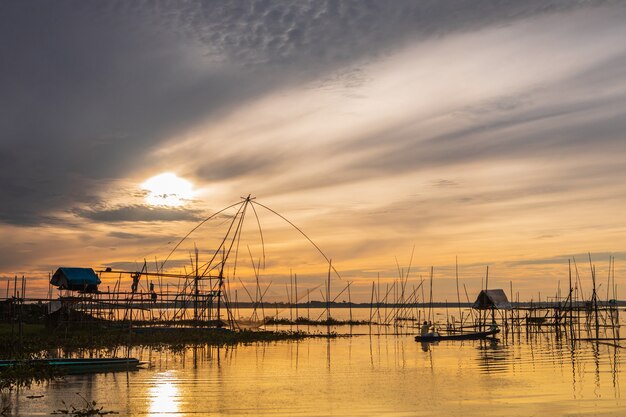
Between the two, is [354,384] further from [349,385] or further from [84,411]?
[84,411]

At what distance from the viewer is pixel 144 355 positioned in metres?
30.8

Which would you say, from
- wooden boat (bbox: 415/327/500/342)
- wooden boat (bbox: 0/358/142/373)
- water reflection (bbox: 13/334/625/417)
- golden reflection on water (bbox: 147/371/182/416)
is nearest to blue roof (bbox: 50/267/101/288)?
water reflection (bbox: 13/334/625/417)

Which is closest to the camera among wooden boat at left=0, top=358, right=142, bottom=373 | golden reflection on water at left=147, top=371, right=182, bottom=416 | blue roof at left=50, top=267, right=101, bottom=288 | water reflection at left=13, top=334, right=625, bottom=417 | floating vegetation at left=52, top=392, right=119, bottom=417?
floating vegetation at left=52, top=392, right=119, bottom=417

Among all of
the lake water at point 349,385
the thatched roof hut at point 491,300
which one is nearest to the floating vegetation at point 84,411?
the lake water at point 349,385

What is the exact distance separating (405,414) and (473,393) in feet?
14.4

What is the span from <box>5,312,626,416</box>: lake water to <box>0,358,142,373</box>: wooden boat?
2.57ft

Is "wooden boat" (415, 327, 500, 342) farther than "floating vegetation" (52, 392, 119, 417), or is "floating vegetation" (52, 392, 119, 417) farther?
"wooden boat" (415, 327, 500, 342)

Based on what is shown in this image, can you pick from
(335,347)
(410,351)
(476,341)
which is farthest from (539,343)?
(335,347)

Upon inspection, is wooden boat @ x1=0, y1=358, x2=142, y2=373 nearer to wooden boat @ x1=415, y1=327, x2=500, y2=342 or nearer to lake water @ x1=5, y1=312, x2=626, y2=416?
lake water @ x1=5, y1=312, x2=626, y2=416

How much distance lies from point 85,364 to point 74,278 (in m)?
17.5

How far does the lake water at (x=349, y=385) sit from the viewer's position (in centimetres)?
1739

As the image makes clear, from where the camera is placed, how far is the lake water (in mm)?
17391

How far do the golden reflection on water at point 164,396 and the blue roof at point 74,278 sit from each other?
1843 cm

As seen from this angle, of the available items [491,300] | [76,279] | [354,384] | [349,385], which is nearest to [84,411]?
[349,385]
